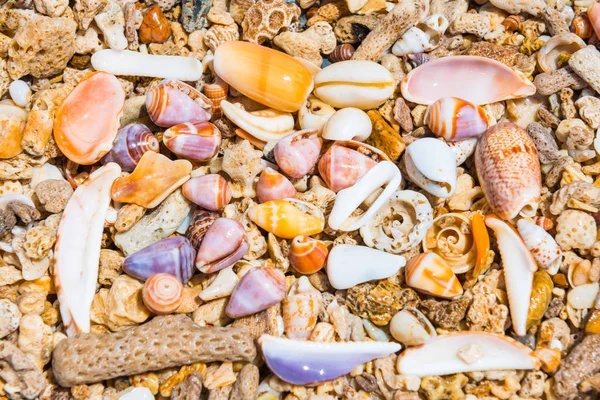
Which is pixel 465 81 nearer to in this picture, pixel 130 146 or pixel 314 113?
pixel 314 113

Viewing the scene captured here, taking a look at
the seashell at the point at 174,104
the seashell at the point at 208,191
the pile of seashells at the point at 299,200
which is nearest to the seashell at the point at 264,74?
the pile of seashells at the point at 299,200

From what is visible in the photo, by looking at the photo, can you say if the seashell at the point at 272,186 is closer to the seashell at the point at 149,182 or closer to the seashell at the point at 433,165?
the seashell at the point at 149,182

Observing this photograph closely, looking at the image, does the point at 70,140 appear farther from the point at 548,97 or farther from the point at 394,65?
the point at 548,97

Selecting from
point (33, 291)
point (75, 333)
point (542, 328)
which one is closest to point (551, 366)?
point (542, 328)

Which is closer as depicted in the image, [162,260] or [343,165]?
[162,260]

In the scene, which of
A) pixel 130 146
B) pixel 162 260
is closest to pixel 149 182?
pixel 130 146

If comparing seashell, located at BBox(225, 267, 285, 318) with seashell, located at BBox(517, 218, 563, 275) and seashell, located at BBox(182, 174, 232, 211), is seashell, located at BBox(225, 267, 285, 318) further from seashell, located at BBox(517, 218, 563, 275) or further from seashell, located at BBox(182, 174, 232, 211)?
seashell, located at BBox(517, 218, 563, 275)
